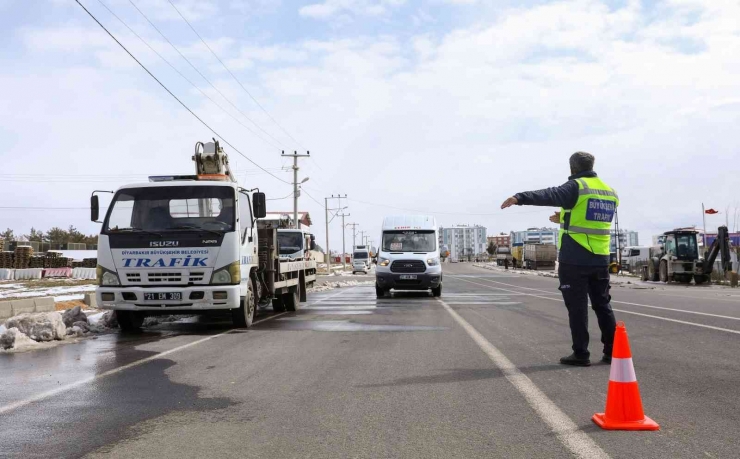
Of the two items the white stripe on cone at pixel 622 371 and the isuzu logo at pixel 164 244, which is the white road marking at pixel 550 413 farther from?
the isuzu logo at pixel 164 244

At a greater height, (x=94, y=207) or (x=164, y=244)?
(x=94, y=207)

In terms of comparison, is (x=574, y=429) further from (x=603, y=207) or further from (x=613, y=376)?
(x=603, y=207)

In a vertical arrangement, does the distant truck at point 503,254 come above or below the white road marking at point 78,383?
above

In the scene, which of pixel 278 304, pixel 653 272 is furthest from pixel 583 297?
pixel 653 272

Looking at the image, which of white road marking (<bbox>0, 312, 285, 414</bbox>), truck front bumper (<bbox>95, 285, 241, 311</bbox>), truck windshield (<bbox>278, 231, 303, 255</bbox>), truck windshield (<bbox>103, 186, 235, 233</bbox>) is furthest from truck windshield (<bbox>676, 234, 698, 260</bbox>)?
white road marking (<bbox>0, 312, 285, 414</bbox>)

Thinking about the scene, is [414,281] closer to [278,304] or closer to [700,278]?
[278,304]

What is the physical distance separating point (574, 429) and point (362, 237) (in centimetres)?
16502

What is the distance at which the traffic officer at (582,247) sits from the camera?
247 inches

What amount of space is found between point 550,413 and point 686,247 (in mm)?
32185

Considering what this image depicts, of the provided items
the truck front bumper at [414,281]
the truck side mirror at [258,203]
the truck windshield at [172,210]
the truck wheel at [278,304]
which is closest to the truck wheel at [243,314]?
the truck side mirror at [258,203]

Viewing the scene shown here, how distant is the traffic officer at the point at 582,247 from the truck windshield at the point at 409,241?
13.7m

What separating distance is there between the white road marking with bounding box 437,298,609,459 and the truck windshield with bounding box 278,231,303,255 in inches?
613

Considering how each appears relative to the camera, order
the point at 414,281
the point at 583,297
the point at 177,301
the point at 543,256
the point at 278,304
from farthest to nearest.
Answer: the point at 543,256 → the point at 414,281 → the point at 278,304 → the point at 177,301 → the point at 583,297

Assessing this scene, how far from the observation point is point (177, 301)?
9953 mm
